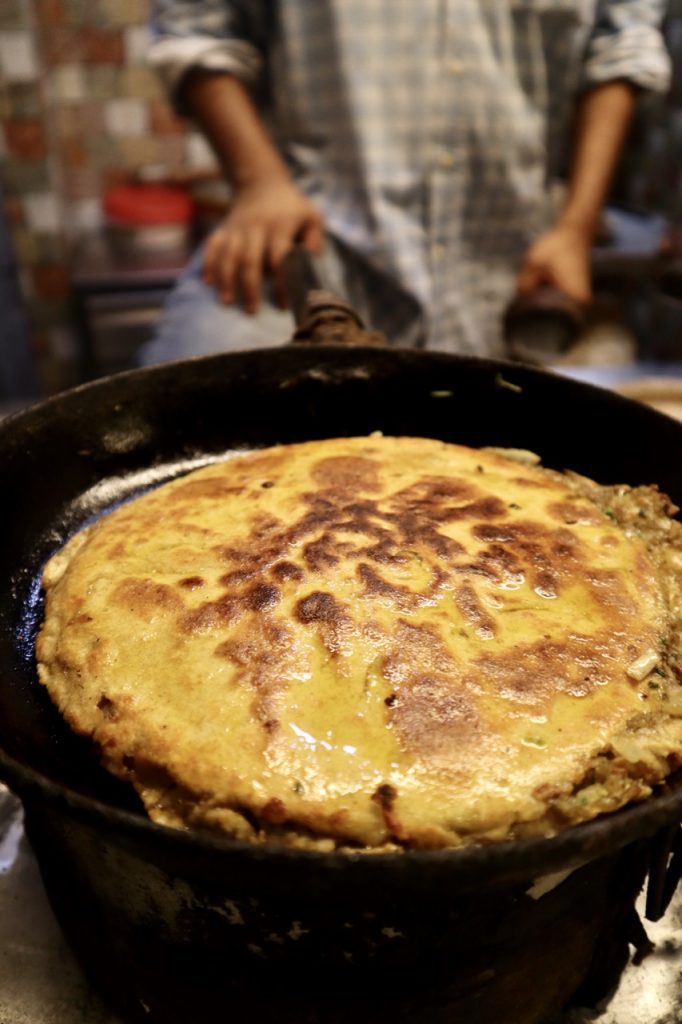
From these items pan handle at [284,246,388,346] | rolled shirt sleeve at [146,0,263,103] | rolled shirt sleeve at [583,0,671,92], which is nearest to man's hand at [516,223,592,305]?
rolled shirt sleeve at [583,0,671,92]

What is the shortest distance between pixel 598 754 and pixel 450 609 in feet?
0.98

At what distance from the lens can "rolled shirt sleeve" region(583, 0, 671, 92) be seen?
323 centimetres

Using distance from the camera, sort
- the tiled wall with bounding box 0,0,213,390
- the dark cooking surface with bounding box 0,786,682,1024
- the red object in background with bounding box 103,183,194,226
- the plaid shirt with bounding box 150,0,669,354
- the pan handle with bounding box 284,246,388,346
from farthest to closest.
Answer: the red object in background with bounding box 103,183,194,226, the tiled wall with bounding box 0,0,213,390, the plaid shirt with bounding box 150,0,669,354, the pan handle with bounding box 284,246,388,346, the dark cooking surface with bounding box 0,786,682,1024

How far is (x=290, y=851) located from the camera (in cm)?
73

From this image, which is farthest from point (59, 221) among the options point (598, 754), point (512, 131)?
point (598, 754)

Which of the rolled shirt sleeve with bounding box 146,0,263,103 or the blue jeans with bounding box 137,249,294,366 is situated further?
the rolled shirt sleeve with bounding box 146,0,263,103

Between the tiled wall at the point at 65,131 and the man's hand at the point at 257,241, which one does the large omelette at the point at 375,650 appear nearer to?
the man's hand at the point at 257,241

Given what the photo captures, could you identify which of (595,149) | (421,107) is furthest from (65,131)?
(595,149)

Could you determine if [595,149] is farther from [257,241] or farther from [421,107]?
[257,241]

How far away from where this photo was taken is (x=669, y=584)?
50.7 inches

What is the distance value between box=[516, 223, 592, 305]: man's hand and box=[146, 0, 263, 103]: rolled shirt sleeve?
1.34m

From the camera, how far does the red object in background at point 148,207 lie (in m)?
5.04

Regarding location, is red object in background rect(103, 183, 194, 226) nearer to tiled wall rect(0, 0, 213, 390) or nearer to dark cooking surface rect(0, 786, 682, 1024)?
tiled wall rect(0, 0, 213, 390)

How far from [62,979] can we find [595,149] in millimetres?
3490
